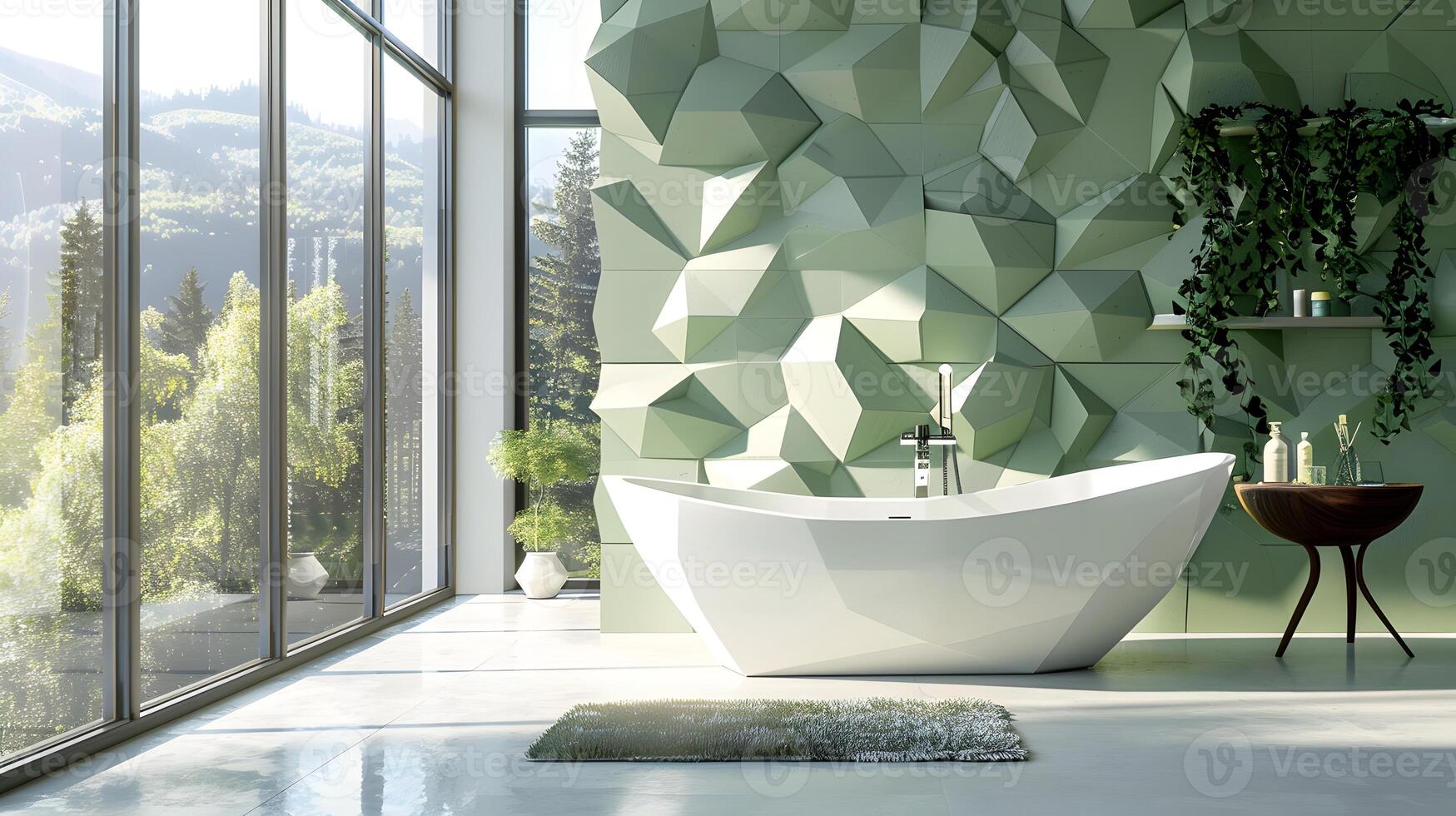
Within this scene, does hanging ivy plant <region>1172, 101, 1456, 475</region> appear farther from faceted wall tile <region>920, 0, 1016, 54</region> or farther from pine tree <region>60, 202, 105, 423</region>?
pine tree <region>60, 202, 105, 423</region>

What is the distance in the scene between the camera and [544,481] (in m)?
5.28

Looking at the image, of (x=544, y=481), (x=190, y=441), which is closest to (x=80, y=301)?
(x=190, y=441)

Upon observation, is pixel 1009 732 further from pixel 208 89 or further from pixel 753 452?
pixel 208 89

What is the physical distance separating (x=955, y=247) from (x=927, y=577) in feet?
5.43

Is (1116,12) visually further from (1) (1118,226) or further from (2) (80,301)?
(2) (80,301)

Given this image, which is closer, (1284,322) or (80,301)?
(80,301)

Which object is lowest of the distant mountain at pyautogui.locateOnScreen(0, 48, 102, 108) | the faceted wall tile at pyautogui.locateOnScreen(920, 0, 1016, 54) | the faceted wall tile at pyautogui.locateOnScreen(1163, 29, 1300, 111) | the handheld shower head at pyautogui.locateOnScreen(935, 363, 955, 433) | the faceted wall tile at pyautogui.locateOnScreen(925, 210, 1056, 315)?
the handheld shower head at pyautogui.locateOnScreen(935, 363, 955, 433)

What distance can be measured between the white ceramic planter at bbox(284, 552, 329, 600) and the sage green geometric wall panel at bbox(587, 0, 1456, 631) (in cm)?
114

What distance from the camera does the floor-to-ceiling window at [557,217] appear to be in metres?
5.76

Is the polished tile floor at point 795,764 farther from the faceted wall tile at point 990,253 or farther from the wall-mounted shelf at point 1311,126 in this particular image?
the wall-mounted shelf at point 1311,126

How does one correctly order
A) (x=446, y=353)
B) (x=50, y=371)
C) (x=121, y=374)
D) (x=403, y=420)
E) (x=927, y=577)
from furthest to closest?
(x=446, y=353) < (x=403, y=420) < (x=927, y=577) < (x=121, y=374) < (x=50, y=371)

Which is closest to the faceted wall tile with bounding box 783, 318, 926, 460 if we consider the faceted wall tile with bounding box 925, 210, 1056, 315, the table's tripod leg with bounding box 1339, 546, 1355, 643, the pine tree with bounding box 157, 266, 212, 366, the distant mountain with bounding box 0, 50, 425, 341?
the faceted wall tile with bounding box 925, 210, 1056, 315

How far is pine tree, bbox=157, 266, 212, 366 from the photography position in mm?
3195

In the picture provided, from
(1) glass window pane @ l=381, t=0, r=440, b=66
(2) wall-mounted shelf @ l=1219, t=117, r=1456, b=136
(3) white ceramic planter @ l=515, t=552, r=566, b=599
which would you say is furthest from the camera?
(3) white ceramic planter @ l=515, t=552, r=566, b=599
